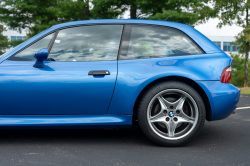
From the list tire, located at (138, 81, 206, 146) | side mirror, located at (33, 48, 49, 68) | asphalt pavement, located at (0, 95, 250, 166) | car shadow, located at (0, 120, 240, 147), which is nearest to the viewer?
asphalt pavement, located at (0, 95, 250, 166)

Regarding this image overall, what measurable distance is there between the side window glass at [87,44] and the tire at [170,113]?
0.69m

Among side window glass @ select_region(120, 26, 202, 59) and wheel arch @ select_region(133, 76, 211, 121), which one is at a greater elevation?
side window glass @ select_region(120, 26, 202, 59)

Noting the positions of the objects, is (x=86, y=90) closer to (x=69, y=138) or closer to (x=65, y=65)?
(x=65, y=65)

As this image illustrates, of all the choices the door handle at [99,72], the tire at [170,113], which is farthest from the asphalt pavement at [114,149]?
the door handle at [99,72]

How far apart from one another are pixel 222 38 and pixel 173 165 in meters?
71.7

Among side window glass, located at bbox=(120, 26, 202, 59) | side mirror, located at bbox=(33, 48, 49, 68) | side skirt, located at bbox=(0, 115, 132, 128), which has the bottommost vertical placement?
side skirt, located at bbox=(0, 115, 132, 128)

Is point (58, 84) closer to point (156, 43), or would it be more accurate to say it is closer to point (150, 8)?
point (156, 43)

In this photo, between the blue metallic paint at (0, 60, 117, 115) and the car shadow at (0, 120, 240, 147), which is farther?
the car shadow at (0, 120, 240, 147)

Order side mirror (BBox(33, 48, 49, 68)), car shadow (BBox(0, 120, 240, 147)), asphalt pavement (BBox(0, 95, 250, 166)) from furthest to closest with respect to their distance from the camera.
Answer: car shadow (BBox(0, 120, 240, 147)), side mirror (BBox(33, 48, 49, 68)), asphalt pavement (BBox(0, 95, 250, 166))

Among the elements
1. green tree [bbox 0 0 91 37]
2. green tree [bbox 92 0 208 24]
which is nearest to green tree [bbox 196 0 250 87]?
green tree [bbox 92 0 208 24]

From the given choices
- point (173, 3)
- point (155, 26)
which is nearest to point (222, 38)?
point (173, 3)

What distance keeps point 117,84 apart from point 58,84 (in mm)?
671

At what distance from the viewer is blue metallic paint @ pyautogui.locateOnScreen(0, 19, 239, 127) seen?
120 inches

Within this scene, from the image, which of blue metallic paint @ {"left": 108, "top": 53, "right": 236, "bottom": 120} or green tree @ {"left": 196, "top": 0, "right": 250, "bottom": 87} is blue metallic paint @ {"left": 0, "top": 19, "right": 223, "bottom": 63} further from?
green tree @ {"left": 196, "top": 0, "right": 250, "bottom": 87}
